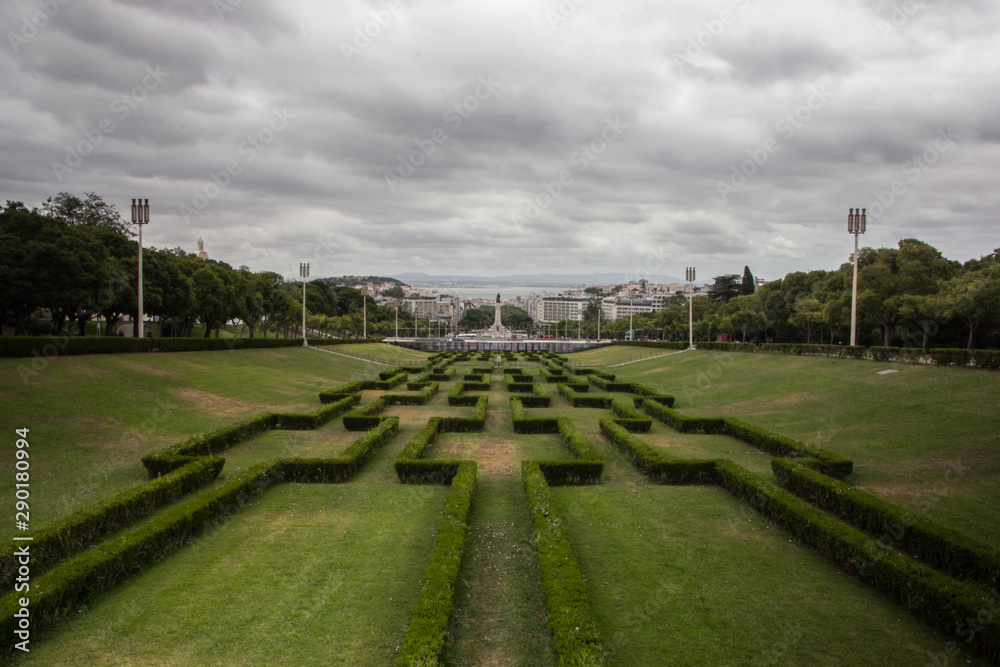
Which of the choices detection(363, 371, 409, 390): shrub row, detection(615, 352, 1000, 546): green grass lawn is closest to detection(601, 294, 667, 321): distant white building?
detection(615, 352, 1000, 546): green grass lawn

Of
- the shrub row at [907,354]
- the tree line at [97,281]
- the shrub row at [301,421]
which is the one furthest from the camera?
the tree line at [97,281]

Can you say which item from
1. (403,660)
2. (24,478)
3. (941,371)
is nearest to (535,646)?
(403,660)

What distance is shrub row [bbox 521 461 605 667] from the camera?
5.20 meters

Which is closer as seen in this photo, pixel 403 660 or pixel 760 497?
pixel 403 660

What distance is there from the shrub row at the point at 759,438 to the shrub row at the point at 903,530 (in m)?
1.29

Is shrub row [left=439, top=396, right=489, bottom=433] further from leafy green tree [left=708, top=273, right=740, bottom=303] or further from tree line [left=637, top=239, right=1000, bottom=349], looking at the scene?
leafy green tree [left=708, top=273, right=740, bottom=303]

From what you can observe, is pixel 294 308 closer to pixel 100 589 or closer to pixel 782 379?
pixel 782 379

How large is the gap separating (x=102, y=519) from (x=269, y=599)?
365cm

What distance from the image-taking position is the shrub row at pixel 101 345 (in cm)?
1748

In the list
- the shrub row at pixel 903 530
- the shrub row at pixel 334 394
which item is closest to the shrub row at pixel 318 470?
the shrub row at pixel 903 530

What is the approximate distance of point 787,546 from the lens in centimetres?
848

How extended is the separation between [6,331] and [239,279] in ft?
56.7

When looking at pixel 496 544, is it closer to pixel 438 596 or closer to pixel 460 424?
pixel 438 596

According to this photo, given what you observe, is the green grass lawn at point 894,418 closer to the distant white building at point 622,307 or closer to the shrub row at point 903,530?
the shrub row at point 903,530
